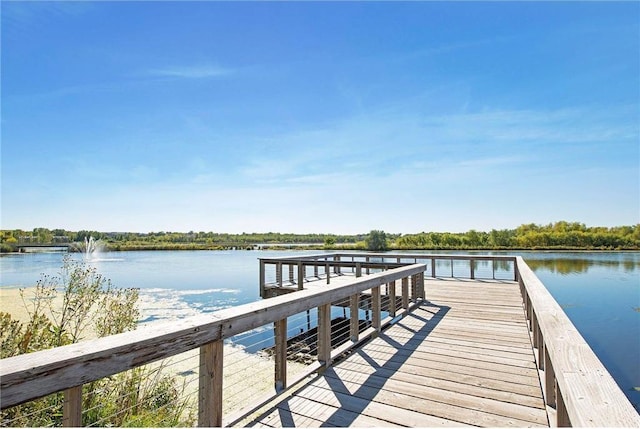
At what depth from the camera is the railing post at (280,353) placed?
260cm

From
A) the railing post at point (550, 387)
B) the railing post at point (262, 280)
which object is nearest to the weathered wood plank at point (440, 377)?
the railing post at point (550, 387)

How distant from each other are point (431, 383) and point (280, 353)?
1365mm

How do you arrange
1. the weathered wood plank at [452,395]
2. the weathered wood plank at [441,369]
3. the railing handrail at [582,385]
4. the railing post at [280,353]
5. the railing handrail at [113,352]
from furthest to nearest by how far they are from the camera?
the weathered wood plank at [441,369] → the railing post at [280,353] → the weathered wood plank at [452,395] → the railing handrail at [113,352] → the railing handrail at [582,385]

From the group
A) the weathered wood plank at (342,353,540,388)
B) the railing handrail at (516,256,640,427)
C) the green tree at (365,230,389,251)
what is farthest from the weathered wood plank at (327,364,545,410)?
the green tree at (365,230,389,251)

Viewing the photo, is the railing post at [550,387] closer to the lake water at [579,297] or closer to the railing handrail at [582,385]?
the railing handrail at [582,385]

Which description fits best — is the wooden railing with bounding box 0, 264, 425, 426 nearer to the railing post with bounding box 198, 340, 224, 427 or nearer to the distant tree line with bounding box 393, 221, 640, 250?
the railing post with bounding box 198, 340, 224, 427

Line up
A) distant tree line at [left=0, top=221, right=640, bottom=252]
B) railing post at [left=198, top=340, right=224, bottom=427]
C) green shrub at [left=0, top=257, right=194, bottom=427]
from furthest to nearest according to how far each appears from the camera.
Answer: distant tree line at [left=0, top=221, right=640, bottom=252]
green shrub at [left=0, top=257, right=194, bottom=427]
railing post at [left=198, top=340, right=224, bottom=427]

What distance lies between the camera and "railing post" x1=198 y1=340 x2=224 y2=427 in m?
1.92

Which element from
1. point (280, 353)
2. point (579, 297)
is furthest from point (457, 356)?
point (579, 297)

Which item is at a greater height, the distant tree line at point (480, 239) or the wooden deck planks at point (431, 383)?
the distant tree line at point (480, 239)

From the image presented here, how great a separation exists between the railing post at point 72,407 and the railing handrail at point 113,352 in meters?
0.05

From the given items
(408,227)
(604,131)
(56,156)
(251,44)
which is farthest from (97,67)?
(408,227)

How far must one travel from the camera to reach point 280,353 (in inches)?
104

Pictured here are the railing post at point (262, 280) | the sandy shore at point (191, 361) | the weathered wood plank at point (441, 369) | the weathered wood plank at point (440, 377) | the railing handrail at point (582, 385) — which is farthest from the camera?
the railing post at point (262, 280)
